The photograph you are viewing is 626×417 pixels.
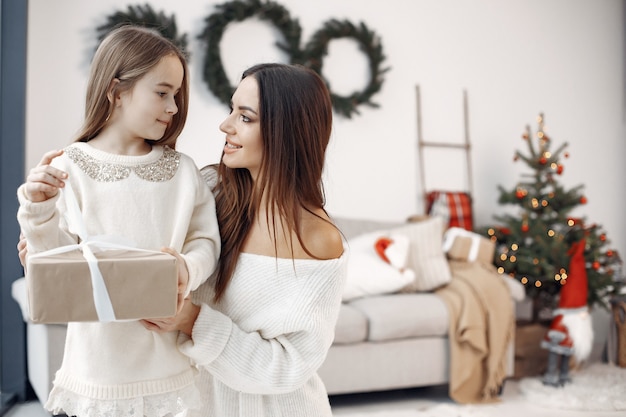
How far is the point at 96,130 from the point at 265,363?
0.56 metres

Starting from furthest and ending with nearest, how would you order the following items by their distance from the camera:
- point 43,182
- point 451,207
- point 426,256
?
point 451,207
point 426,256
point 43,182

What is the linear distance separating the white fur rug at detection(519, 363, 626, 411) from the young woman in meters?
2.49

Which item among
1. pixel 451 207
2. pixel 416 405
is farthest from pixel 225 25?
pixel 416 405

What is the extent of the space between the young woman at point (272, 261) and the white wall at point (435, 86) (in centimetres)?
278

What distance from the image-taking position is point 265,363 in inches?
53.7

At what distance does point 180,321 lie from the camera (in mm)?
1311

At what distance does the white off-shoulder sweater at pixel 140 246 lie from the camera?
1312mm

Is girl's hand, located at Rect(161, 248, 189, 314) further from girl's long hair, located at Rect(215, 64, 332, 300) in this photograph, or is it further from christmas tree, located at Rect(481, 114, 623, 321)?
christmas tree, located at Rect(481, 114, 623, 321)

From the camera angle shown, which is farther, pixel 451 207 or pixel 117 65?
pixel 451 207

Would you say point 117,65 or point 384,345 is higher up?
point 117,65

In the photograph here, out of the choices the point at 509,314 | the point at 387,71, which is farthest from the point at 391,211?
the point at 509,314

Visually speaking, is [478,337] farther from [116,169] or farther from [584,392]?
[116,169]

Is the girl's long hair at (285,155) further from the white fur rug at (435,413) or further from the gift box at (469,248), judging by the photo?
the gift box at (469,248)

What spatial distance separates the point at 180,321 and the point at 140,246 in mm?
161
